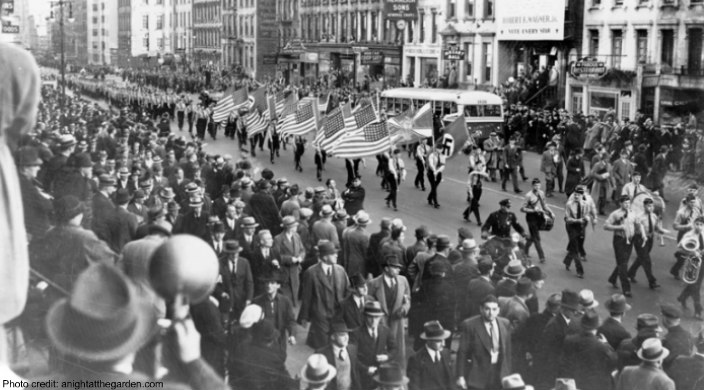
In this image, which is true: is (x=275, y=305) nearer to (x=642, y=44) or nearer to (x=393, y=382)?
(x=393, y=382)

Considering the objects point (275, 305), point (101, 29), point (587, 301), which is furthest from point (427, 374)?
point (101, 29)

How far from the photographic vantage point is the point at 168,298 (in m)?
4.50

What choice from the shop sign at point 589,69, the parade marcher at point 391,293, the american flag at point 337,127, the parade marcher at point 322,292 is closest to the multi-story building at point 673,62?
the shop sign at point 589,69

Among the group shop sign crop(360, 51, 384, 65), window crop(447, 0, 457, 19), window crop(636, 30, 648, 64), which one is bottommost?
shop sign crop(360, 51, 384, 65)

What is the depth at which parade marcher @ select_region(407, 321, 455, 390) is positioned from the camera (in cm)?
736

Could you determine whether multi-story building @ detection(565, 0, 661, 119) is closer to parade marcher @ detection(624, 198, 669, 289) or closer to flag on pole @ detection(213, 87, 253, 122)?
flag on pole @ detection(213, 87, 253, 122)

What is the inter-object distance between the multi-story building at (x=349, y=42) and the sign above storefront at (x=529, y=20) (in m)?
8.74

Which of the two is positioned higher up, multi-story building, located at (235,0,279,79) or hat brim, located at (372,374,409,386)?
multi-story building, located at (235,0,279,79)

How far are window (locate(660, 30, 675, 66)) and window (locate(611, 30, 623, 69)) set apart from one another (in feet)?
7.12

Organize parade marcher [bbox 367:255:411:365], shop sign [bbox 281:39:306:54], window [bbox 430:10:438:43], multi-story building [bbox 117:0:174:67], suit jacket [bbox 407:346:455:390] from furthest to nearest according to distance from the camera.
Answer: shop sign [bbox 281:39:306:54]
window [bbox 430:10:438:43]
multi-story building [bbox 117:0:174:67]
parade marcher [bbox 367:255:411:365]
suit jacket [bbox 407:346:455:390]

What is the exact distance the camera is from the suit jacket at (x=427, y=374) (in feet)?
24.1

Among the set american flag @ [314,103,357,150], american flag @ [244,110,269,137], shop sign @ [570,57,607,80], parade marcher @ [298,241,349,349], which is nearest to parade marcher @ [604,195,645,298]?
parade marcher @ [298,241,349,349]

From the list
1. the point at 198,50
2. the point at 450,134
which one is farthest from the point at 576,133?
the point at 198,50

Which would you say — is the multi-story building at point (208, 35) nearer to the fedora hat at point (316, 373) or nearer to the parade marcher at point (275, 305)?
the parade marcher at point (275, 305)
